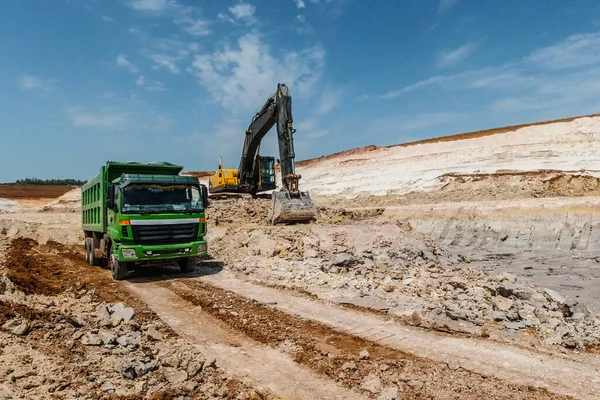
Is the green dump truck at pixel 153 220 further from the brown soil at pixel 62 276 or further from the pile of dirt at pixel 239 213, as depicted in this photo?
the pile of dirt at pixel 239 213

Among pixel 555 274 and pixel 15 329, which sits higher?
pixel 15 329

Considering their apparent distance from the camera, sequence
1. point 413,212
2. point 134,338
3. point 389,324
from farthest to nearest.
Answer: point 413,212, point 389,324, point 134,338

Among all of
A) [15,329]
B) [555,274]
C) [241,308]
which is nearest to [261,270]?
[241,308]

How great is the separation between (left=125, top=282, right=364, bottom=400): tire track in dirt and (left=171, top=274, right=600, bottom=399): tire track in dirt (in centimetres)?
119

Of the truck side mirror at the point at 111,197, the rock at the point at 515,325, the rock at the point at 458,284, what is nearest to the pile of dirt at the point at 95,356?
the truck side mirror at the point at 111,197

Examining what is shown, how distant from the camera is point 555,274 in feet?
40.3

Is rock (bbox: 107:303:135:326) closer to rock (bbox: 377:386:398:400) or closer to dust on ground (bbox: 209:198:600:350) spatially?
dust on ground (bbox: 209:198:600:350)

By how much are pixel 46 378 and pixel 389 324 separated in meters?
4.53

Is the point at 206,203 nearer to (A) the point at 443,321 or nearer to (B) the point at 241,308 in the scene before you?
(B) the point at 241,308

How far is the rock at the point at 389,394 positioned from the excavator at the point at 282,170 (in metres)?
12.7

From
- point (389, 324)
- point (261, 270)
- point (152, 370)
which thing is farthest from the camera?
point (261, 270)

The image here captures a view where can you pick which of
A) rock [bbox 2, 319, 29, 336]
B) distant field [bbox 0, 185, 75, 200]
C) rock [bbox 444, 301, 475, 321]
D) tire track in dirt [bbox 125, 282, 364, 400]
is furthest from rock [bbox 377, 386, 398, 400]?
distant field [bbox 0, 185, 75, 200]

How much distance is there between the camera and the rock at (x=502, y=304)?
6895 millimetres

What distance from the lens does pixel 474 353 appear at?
5.33 metres
